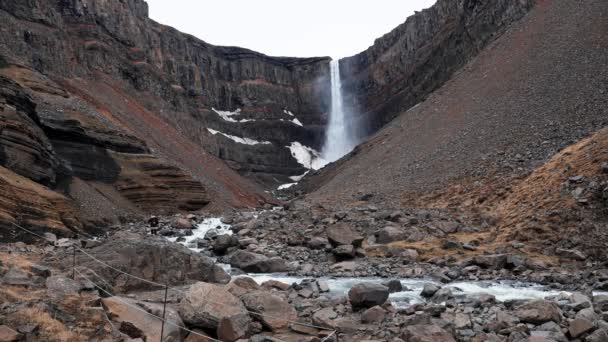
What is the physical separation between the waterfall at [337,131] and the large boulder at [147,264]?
71.4 meters

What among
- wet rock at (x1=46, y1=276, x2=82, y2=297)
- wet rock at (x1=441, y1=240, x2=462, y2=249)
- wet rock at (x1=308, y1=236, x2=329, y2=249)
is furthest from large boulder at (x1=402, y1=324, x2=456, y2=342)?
wet rock at (x1=308, y1=236, x2=329, y2=249)

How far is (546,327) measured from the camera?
9.75 m

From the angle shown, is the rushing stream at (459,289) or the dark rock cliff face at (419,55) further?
the dark rock cliff face at (419,55)

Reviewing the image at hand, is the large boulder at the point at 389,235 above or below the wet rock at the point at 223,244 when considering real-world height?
above

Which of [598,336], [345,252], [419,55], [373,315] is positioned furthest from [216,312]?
[419,55]

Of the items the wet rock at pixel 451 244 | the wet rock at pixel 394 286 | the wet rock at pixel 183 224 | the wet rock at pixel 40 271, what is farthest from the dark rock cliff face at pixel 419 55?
the wet rock at pixel 40 271

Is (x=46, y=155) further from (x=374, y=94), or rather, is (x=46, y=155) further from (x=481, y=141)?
(x=374, y=94)

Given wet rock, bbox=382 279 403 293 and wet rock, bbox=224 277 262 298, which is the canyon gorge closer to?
wet rock, bbox=224 277 262 298

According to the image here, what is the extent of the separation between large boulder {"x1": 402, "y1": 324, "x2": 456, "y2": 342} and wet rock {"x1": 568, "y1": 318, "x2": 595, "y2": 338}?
242 centimetres

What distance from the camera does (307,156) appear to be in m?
88.9

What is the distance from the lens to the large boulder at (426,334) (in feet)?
29.3

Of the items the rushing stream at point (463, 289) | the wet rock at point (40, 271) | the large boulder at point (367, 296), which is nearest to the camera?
the wet rock at point (40, 271)

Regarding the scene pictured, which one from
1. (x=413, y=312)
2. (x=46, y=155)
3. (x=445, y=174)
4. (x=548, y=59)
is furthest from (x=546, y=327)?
(x=548, y=59)

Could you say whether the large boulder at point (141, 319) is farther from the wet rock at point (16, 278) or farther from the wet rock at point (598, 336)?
the wet rock at point (598, 336)
